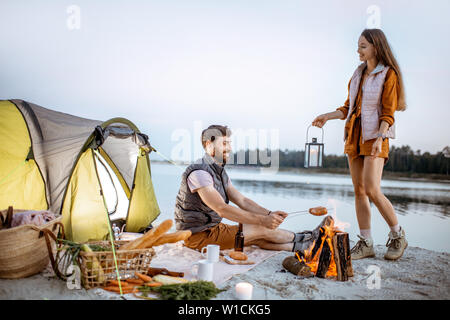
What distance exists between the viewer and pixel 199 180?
121 inches

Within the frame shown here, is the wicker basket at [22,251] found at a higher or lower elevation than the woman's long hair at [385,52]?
lower

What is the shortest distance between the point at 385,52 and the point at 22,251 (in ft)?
10.6

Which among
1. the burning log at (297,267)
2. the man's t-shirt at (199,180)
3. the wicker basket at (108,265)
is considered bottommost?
the burning log at (297,267)

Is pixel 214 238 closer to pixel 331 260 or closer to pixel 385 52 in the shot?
pixel 331 260

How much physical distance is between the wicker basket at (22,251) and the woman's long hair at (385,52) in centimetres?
303

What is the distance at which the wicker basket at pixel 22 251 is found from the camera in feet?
7.59
